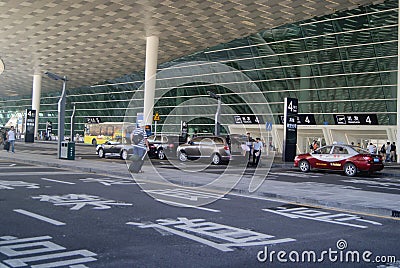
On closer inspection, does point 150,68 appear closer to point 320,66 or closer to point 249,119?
point 249,119

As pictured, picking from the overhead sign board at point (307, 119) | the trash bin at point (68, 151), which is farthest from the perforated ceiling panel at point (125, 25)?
the trash bin at point (68, 151)

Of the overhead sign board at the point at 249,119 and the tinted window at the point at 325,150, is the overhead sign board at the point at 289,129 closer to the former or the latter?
the tinted window at the point at 325,150

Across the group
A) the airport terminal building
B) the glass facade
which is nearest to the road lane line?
the glass facade

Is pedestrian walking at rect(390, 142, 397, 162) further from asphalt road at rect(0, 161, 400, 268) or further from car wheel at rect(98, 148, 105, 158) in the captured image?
asphalt road at rect(0, 161, 400, 268)

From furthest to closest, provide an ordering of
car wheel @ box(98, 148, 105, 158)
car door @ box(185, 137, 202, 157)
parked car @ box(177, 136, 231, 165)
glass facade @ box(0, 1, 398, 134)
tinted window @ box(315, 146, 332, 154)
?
glass facade @ box(0, 1, 398, 134), car wheel @ box(98, 148, 105, 158), car door @ box(185, 137, 202, 157), parked car @ box(177, 136, 231, 165), tinted window @ box(315, 146, 332, 154)

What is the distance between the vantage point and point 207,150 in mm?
26281

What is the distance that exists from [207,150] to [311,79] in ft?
63.3

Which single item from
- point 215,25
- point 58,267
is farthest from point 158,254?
point 215,25

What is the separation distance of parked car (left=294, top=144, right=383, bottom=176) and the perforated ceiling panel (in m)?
16.9

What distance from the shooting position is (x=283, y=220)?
855 centimetres

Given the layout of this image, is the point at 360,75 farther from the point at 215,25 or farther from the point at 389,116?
the point at 215,25

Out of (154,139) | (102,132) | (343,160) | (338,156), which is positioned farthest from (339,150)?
(102,132)

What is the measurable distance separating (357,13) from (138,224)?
34493mm
